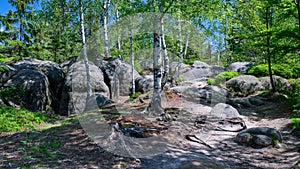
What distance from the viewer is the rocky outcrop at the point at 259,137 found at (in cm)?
626

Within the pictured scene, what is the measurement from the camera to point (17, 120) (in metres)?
7.27

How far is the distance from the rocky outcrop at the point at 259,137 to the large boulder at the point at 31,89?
882 centimetres

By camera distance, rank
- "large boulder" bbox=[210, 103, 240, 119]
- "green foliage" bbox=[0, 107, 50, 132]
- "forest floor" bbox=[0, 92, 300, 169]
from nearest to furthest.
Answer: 1. "forest floor" bbox=[0, 92, 300, 169]
2. "green foliage" bbox=[0, 107, 50, 132]
3. "large boulder" bbox=[210, 103, 240, 119]

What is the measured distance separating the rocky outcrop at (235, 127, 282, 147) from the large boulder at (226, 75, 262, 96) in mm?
7971

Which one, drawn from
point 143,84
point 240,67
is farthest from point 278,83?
point 143,84

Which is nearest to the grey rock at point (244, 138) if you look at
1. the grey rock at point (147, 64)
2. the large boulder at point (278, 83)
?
the large boulder at point (278, 83)

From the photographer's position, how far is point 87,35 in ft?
56.1

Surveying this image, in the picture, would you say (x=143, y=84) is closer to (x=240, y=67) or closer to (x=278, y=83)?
(x=278, y=83)

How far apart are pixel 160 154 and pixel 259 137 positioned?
9.52 ft

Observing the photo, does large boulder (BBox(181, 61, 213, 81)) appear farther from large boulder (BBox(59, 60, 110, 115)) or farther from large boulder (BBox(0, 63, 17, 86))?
large boulder (BBox(0, 63, 17, 86))

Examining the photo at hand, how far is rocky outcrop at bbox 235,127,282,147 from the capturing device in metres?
6.26

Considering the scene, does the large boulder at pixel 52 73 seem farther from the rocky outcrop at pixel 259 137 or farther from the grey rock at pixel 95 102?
the rocky outcrop at pixel 259 137

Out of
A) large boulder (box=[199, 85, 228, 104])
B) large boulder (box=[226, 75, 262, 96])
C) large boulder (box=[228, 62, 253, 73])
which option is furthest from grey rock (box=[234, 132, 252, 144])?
large boulder (box=[228, 62, 253, 73])

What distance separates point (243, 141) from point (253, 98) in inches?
252
